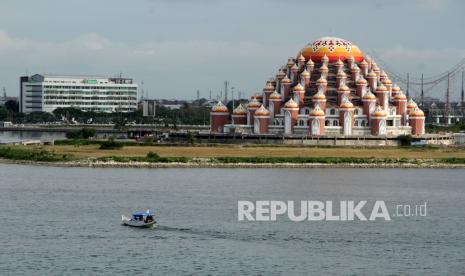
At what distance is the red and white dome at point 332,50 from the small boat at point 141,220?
7036 cm

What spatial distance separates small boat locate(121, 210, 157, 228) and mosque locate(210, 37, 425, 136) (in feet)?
194

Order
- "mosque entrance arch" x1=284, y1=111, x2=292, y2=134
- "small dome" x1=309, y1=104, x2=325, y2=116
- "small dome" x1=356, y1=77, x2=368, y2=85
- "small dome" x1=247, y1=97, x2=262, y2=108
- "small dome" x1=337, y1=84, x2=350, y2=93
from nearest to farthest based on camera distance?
1. "small dome" x1=309, y1=104, x2=325, y2=116
2. "mosque entrance arch" x1=284, y1=111, x2=292, y2=134
3. "small dome" x1=337, y1=84, x2=350, y2=93
4. "small dome" x1=356, y1=77, x2=368, y2=85
5. "small dome" x1=247, y1=97, x2=262, y2=108

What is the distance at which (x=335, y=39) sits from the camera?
126 m

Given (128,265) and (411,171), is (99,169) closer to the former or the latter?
(411,171)

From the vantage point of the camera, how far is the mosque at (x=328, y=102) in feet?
376

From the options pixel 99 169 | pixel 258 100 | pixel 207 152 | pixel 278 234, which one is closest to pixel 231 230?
pixel 278 234

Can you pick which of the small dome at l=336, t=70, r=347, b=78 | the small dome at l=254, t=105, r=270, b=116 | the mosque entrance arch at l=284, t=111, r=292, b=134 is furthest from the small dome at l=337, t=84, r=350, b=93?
the small dome at l=254, t=105, r=270, b=116

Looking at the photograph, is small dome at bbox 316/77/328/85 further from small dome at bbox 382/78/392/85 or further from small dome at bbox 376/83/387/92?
small dome at bbox 382/78/392/85

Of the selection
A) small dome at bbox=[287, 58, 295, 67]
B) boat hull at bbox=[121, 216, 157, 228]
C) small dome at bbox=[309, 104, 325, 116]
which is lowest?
boat hull at bbox=[121, 216, 157, 228]

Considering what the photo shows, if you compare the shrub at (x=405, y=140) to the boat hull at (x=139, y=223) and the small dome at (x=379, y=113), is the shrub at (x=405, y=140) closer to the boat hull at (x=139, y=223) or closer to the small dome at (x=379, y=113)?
the small dome at (x=379, y=113)

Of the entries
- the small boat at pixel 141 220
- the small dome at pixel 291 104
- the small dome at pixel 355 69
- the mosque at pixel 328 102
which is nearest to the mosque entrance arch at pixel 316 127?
the mosque at pixel 328 102

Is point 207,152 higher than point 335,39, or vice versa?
point 335,39

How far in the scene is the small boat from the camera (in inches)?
2151

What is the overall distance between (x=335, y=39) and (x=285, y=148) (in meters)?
24.0
